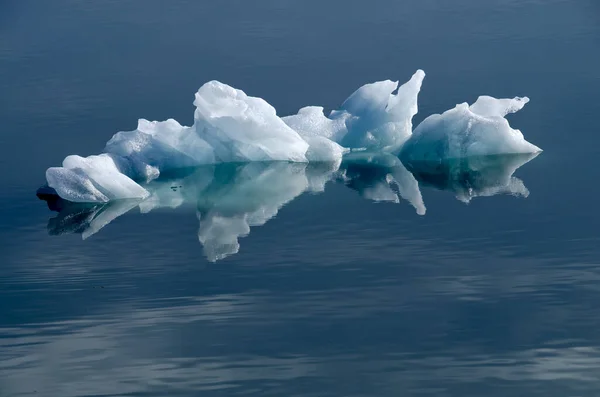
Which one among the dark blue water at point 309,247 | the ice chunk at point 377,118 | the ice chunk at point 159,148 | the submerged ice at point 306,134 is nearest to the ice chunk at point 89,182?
the dark blue water at point 309,247

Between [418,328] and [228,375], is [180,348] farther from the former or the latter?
[418,328]

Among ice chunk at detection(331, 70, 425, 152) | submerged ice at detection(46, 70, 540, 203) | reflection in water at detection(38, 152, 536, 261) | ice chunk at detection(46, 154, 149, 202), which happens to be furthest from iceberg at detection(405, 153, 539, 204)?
ice chunk at detection(46, 154, 149, 202)

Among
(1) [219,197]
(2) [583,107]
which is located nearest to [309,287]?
(1) [219,197]

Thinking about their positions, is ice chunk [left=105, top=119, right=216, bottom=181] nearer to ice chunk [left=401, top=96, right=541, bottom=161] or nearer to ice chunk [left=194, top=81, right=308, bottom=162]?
ice chunk [left=194, top=81, right=308, bottom=162]

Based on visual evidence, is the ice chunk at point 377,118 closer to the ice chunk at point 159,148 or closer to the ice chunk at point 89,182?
the ice chunk at point 159,148

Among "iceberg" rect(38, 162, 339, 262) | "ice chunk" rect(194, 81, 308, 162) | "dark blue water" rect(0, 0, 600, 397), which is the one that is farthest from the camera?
"ice chunk" rect(194, 81, 308, 162)

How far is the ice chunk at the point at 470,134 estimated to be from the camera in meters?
13.6

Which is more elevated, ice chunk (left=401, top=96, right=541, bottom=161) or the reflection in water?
ice chunk (left=401, top=96, right=541, bottom=161)

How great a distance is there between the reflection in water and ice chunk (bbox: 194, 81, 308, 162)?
164mm

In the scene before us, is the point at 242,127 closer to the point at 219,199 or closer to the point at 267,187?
the point at 267,187

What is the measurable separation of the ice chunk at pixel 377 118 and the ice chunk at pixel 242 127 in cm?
80

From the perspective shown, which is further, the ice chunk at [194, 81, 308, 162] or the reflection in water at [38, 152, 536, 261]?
the ice chunk at [194, 81, 308, 162]

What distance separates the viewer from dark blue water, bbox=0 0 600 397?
28.5 ft

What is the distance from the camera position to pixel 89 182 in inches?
497
